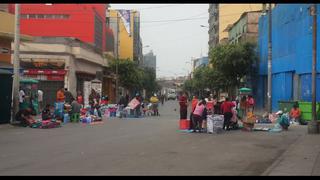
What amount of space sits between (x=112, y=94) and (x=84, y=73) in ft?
75.0

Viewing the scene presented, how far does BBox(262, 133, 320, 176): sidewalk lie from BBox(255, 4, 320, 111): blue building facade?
1600 centimetres

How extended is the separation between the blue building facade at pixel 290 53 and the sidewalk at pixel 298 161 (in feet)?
52.5

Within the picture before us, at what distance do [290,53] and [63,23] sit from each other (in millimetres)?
32071

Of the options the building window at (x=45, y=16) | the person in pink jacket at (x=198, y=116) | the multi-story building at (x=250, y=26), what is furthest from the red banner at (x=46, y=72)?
the person in pink jacket at (x=198, y=116)

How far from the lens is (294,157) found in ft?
46.4

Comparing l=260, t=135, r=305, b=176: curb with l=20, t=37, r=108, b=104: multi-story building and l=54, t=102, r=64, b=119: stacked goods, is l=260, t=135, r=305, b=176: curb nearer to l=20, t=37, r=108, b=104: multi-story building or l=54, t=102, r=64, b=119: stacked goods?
l=54, t=102, r=64, b=119: stacked goods

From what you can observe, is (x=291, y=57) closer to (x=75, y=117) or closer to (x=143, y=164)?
(x=75, y=117)

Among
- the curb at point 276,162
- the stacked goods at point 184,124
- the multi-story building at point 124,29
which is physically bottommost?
the curb at point 276,162

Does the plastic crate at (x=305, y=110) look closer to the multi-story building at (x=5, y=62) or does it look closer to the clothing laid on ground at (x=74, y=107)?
the clothing laid on ground at (x=74, y=107)

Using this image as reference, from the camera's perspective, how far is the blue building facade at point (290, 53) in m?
34.2

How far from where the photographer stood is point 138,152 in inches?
595

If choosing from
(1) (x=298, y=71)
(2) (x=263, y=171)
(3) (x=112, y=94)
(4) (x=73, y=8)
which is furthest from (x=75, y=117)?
(3) (x=112, y=94)

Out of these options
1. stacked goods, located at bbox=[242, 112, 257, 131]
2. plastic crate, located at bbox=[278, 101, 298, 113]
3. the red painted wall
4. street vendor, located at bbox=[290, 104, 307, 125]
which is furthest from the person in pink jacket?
the red painted wall

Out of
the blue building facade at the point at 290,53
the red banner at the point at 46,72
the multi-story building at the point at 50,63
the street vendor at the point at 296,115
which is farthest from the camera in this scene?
the multi-story building at the point at 50,63
